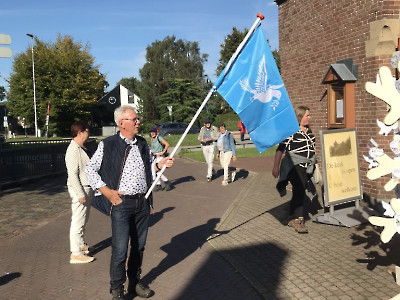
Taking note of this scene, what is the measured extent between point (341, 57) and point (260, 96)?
187 inches

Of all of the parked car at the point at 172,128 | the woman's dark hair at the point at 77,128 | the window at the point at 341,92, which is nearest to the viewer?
the woman's dark hair at the point at 77,128

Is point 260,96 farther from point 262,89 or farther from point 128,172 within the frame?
point 128,172

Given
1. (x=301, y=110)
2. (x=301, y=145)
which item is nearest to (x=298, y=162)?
(x=301, y=145)

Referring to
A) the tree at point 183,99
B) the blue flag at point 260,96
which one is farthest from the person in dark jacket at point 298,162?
the tree at point 183,99

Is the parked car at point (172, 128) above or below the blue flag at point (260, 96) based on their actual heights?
below

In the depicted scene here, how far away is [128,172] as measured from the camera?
4.08 meters

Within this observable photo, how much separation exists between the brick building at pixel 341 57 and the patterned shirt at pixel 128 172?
5.45 m

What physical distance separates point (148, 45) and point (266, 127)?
62.8m

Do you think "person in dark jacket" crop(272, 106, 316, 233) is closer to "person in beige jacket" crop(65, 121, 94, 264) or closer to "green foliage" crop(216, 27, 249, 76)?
"person in beige jacket" crop(65, 121, 94, 264)

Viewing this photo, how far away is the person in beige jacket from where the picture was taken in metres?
5.32

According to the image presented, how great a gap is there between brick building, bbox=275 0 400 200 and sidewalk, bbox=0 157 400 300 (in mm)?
2352

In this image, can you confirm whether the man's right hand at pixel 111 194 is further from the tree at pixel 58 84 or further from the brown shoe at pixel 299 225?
the tree at pixel 58 84

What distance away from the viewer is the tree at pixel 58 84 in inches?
1639

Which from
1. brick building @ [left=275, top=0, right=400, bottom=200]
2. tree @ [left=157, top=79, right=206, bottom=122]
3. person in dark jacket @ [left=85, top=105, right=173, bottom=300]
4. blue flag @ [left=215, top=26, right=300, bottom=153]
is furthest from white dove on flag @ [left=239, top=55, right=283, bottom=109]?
tree @ [left=157, top=79, right=206, bottom=122]
